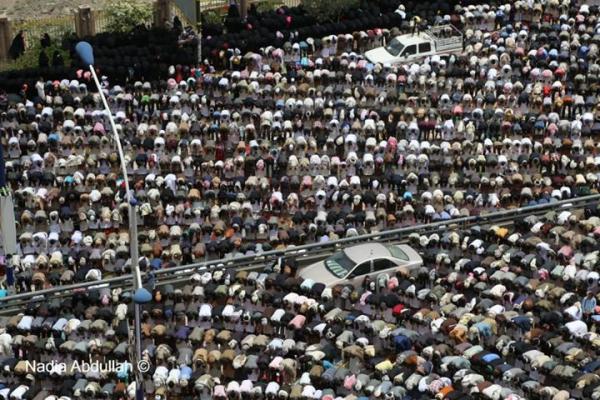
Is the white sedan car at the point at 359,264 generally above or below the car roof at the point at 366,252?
below

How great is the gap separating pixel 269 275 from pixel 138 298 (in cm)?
1189

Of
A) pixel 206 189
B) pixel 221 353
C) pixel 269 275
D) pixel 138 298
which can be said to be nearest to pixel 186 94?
pixel 206 189

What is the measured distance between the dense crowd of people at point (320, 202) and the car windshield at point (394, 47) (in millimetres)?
1160

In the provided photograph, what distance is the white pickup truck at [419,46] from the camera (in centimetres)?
5319

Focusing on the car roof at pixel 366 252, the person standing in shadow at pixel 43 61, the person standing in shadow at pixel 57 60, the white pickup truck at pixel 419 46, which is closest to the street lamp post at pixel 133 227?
the car roof at pixel 366 252

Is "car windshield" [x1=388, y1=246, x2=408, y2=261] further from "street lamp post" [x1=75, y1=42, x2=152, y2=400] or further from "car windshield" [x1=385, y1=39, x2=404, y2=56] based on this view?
"car windshield" [x1=385, y1=39, x2=404, y2=56]

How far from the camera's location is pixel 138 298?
27.4 m

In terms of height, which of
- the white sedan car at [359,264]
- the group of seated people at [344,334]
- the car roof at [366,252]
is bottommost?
the group of seated people at [344,334]

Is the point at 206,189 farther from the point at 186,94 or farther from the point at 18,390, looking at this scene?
the point at 18,390

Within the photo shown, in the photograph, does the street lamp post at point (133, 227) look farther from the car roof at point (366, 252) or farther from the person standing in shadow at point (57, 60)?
the person standing in shadow at point (57, 60)

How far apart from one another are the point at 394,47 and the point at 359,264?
647 inches

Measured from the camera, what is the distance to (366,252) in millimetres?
39656

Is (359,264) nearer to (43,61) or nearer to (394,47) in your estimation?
(394,47)

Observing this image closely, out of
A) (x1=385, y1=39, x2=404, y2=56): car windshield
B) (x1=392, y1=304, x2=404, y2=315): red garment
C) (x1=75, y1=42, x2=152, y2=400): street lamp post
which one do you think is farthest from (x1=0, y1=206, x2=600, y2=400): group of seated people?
(x1=385, y1=39, x2=404, y2=56): car windshield
